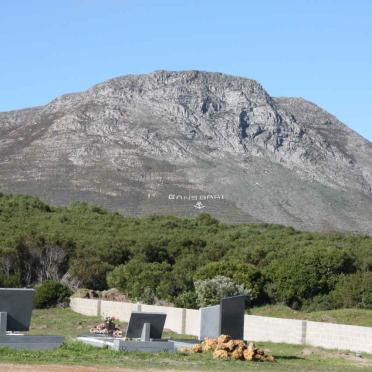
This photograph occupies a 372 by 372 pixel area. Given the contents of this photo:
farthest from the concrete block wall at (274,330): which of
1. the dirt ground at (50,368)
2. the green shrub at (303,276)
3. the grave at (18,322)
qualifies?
the green shrub at (303,276)

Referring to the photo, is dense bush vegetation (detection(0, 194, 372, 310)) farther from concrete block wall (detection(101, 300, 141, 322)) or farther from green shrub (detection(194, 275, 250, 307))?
concrete block wall (detection(101, 300, 141, 322))

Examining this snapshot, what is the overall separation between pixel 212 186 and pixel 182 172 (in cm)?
659

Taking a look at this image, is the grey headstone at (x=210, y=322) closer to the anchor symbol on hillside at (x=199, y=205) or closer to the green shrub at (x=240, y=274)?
the green shrub at (x=240, y=274)

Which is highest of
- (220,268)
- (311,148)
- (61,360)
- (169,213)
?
(311,148)

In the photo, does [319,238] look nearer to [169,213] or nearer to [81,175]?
[169,213]

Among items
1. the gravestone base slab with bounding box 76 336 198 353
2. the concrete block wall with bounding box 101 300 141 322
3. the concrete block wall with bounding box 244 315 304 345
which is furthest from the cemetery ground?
the concrete block wall with bounding box 101 300 141 322

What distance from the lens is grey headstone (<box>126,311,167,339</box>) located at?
83.0ft

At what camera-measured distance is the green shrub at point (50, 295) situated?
44844 millimetres

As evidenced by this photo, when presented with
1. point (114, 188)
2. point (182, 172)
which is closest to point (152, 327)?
point (114, 188)

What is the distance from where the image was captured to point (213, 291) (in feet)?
144

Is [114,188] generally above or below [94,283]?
above

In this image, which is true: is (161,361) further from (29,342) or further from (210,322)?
(210,322)

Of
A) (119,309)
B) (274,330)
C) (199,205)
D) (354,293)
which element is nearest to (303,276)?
(354,293)

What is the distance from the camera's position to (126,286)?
51562 mm
